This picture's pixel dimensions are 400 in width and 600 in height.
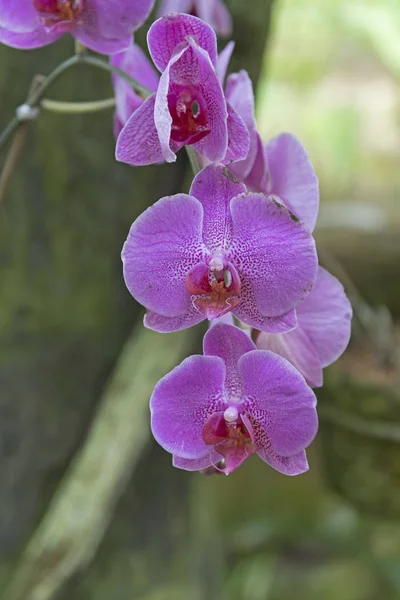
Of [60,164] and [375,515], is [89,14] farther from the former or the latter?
[375,515]

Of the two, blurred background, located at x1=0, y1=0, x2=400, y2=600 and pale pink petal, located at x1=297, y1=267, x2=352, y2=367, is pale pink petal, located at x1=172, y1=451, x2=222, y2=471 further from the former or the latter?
blurred background, located at x1=0, y1=0, x2=400, y2=600

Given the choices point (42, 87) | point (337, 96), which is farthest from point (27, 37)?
point (337, 96)

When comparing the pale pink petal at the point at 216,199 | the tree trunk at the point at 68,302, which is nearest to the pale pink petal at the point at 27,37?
the pale pink petal at the point at 216,199

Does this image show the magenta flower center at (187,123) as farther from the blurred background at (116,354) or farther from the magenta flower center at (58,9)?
the blurred background at (116,354)

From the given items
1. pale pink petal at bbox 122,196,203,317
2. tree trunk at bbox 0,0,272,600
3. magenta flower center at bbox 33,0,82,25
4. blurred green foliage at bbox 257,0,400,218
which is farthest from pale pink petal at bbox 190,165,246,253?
blurred green foliage at bbox 257,0,400,218

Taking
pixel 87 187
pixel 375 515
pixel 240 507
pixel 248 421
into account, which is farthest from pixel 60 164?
pixel 240 507

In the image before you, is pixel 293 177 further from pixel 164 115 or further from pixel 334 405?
pixel 334 405
